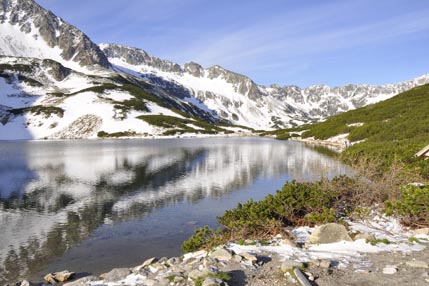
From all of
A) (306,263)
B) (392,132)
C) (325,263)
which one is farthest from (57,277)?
(392,132)

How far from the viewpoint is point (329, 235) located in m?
15.1

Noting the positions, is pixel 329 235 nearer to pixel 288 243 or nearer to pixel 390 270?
pixel 288 243

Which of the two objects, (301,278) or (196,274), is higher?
(301,278)

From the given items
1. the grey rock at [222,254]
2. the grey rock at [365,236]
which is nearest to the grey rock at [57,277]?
the grey rock at [222,254]

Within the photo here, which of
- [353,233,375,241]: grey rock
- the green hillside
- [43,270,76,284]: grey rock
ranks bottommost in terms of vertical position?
[43,270,76,284]: grey rock

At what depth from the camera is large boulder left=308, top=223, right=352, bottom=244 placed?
14.9 metres

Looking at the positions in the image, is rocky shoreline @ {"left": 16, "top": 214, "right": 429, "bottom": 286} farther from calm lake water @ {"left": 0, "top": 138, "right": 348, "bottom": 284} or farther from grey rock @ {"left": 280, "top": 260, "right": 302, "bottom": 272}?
calm lake water @ {"left": 0, "top": 138, "right": 348, "bottom": 284}

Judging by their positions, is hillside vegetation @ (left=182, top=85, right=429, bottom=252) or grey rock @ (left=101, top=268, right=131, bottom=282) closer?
grey rock @ (left=101, top=268, right=131, bottom=282)

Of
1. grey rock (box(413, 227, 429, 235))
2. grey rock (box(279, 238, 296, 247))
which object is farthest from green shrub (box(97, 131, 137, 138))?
grey rock (box(413, 227, 429, 235))

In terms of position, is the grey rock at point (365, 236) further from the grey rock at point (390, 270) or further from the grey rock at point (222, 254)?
the grey rock at point (222, 254)

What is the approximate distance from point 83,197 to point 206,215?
42.1 feet

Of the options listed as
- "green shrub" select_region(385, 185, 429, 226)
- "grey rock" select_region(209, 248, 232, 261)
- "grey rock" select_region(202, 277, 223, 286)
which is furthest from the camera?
"green shrub" select_region(385, 185, 429, 226)

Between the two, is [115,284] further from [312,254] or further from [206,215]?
[206,215]

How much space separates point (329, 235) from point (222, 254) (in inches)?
190
